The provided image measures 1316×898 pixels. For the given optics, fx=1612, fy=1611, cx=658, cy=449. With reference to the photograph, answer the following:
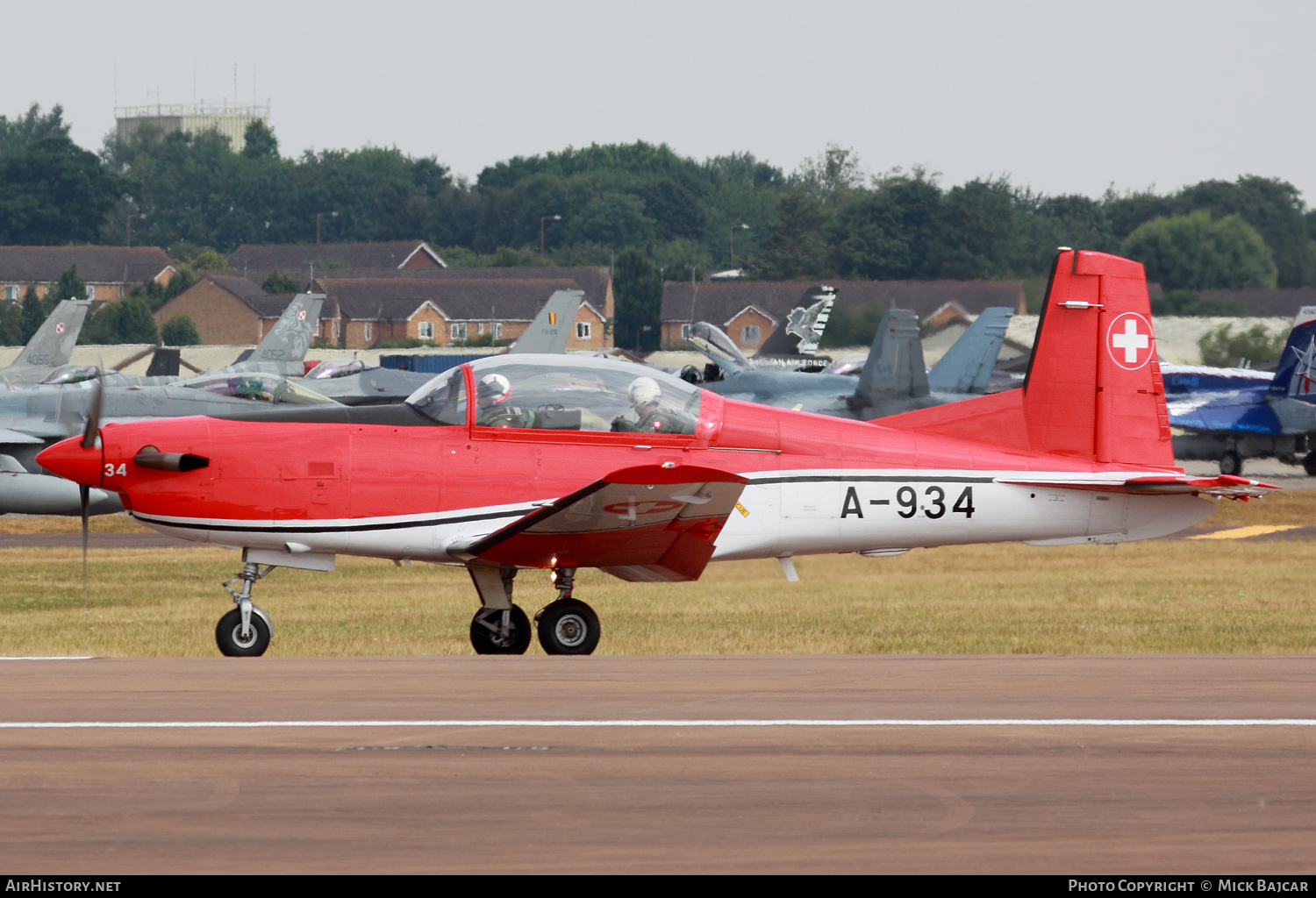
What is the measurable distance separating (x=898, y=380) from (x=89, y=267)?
362ft

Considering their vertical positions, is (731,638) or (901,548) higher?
(901,548)

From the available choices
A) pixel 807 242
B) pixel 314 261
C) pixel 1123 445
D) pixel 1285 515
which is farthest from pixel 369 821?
pixel 314 261

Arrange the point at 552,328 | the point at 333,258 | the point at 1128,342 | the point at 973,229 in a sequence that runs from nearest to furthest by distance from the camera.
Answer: the point at 1128,342, the point at 552,328, the point at 973,229, the point at 333,258

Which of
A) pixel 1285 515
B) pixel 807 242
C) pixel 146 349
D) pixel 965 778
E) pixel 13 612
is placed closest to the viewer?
pixel 965 778

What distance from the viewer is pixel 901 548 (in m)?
10.6

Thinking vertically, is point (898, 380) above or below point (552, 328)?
below

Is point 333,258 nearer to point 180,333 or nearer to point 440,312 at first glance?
point 440,312

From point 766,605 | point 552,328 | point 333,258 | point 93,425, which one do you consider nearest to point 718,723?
point 93,425

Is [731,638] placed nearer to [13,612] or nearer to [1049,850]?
[13,612]

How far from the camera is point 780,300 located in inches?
3046

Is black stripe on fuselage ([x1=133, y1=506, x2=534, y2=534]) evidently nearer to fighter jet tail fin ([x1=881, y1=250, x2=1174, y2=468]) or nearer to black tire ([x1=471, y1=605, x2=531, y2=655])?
black tire ([x1=471, y1=605, x2=531, y2=655])

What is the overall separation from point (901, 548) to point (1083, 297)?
2.25 metres

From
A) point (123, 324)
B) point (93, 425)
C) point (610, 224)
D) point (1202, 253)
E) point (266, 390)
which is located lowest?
point (123, 324)

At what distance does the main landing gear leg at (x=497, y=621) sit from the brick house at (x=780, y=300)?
17.6 m
